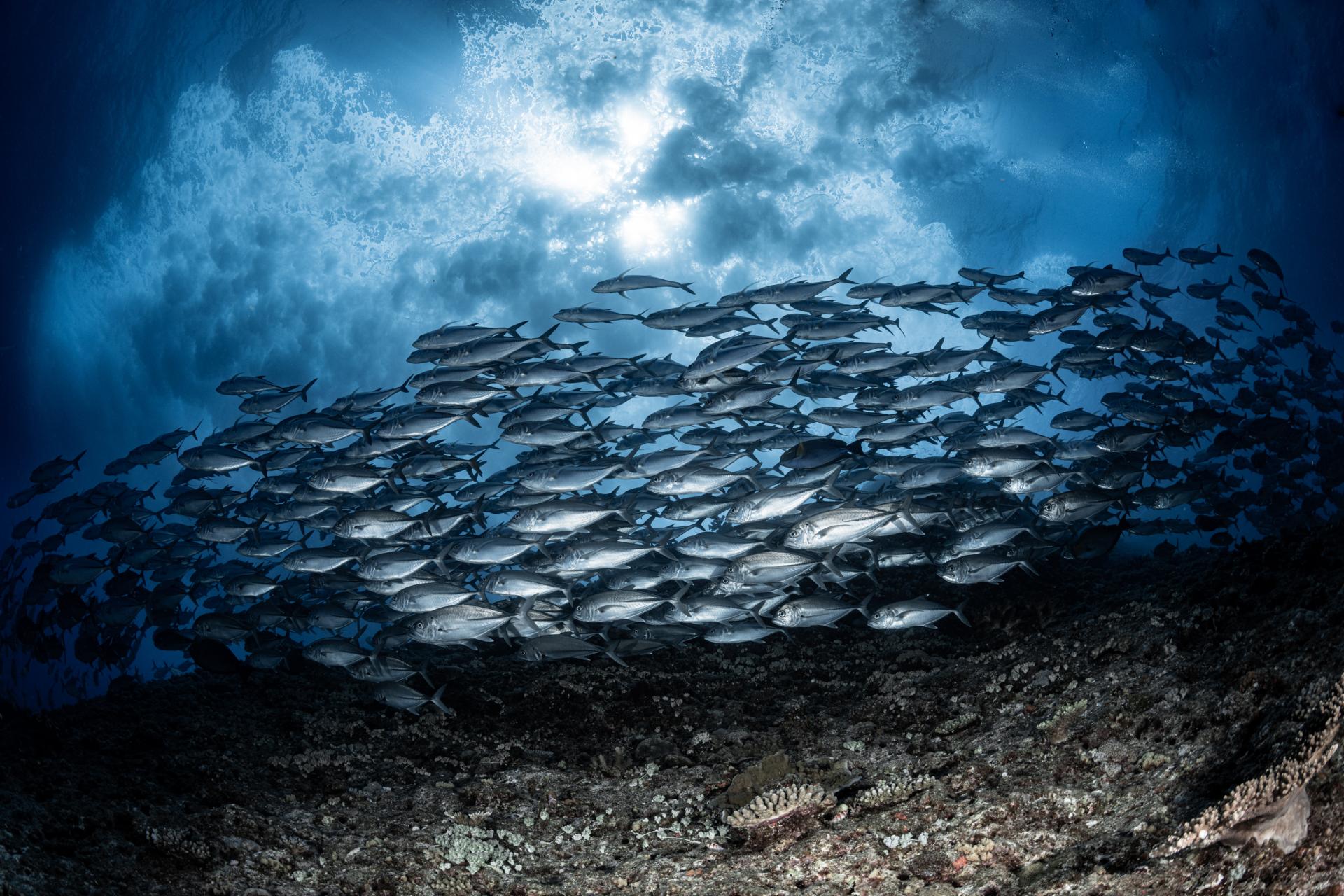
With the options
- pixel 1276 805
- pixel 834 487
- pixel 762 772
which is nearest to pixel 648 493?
pixel 834 487

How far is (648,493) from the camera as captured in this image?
25.4 ft

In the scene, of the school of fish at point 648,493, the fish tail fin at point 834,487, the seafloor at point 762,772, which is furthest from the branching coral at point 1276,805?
the fish tail fin at point 834,487

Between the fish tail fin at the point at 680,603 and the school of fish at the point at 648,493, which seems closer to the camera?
the fish tail fin at the point at 680,603

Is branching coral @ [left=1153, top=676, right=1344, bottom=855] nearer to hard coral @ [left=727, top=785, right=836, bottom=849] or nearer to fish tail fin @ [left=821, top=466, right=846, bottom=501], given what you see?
hard coral @ [left=727, top=785, right=836, bottom=849]

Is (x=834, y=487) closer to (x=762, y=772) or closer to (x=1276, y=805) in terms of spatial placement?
(x=762, y=772)

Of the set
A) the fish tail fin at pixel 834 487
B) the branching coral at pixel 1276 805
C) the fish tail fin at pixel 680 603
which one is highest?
the fish tail fin at pixel 834 487

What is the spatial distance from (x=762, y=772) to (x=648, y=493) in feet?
11.0

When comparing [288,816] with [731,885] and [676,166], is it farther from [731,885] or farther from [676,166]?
[676,166]

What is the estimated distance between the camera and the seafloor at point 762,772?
12.3 feet

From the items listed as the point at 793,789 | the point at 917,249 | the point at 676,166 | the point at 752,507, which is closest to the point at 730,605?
the point at 752,507

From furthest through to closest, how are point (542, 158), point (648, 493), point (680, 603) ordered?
point (542, 158), point (648, 493), point (680, 603)

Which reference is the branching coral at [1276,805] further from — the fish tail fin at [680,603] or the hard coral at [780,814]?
the fish tail fin at [680,603]

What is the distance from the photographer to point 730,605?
6.50m

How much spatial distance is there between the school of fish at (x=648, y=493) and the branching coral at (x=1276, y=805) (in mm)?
2769
